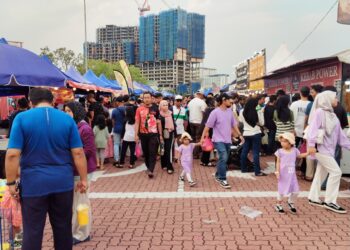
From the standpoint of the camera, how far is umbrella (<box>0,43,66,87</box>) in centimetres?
697

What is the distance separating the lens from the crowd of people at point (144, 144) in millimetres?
3402

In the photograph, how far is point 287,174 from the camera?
579 cm

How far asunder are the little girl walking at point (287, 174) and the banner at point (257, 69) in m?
21.8

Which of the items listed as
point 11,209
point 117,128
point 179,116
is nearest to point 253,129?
point 179,116

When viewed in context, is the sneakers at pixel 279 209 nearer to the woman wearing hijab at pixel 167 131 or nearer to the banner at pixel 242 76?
the woman wearing hijab at pixel 167 131

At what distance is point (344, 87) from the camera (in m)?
11.5

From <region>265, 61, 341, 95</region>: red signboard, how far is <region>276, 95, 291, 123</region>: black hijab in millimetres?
5055

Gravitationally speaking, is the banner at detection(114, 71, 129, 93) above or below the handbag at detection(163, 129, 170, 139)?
above

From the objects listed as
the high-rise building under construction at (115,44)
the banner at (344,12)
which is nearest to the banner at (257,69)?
the banner at (344,12)

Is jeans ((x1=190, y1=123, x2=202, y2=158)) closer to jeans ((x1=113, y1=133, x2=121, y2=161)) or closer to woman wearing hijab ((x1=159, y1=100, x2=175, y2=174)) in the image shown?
woman wearing hijab ((x1=159, y1=100, x2=175, y2=174))

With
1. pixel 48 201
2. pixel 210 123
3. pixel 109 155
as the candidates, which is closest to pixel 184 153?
pixel 210 123

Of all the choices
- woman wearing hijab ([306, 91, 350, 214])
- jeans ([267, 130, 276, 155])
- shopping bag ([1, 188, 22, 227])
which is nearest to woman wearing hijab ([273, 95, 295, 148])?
jeans ([267, 130, 276, 155])

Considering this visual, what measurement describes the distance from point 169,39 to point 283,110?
5120 centimetres

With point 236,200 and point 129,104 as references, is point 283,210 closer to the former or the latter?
point 236,200
